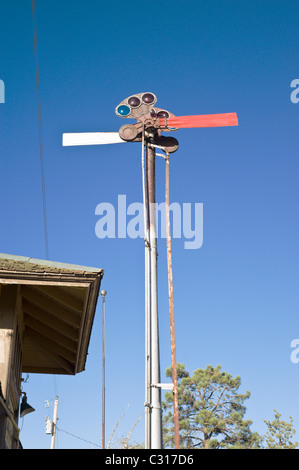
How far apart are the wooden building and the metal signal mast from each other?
1.08 m

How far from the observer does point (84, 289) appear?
32.3ft

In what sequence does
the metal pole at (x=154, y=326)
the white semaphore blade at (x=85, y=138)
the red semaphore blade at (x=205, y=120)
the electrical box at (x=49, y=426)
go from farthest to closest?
1. the electrical box at (x=49, y=426)
2. the white semaphore blade at (x=85, y=138)
3. the red semaphore blade at (x=205, y=120)
4. the metal pole at (x=154, y=326)

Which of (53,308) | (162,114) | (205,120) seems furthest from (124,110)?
(53,308)

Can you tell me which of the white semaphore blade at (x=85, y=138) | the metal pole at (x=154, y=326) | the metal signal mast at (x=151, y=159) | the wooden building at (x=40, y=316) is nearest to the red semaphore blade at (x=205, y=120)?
the metal signal mast at (x=151, y=159)

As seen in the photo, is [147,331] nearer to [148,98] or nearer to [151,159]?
[151,159]

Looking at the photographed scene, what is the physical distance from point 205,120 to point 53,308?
16.7 feet

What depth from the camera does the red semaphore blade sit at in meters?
11.2

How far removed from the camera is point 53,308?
11.2 m

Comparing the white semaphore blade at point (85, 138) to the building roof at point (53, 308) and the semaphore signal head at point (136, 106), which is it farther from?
the building roof at point (53, 308)

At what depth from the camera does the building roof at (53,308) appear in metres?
9.31

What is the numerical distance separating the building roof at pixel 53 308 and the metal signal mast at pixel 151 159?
109 cm

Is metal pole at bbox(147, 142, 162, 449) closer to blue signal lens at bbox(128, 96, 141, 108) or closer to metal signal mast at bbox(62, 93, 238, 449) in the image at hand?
metal signal mast at bbox(62, 93, 238, 449)
